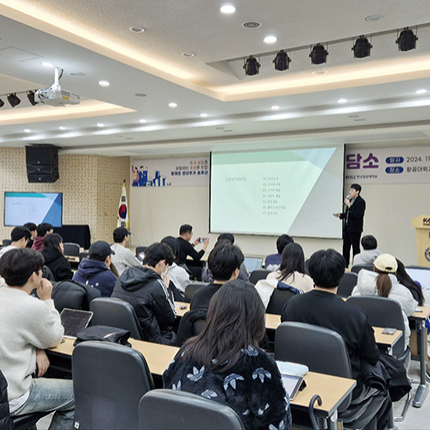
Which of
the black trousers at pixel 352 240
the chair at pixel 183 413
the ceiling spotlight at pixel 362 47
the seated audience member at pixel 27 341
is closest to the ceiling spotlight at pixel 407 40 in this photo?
the ceiling spotlight at pixel 362 47

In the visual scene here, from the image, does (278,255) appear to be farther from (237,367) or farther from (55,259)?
(237,367)

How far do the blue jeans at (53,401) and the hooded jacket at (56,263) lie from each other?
2526 millimetres

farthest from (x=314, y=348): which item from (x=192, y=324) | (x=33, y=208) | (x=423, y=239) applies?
(x=33, y=208)

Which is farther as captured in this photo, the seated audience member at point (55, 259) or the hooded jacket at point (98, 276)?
the seated audience member at point (55, 259)

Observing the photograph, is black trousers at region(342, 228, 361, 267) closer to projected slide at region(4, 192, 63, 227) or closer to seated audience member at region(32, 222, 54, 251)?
seated audience member at region(32, 222, 54, 251)

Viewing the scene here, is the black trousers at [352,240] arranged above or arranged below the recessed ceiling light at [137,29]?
below

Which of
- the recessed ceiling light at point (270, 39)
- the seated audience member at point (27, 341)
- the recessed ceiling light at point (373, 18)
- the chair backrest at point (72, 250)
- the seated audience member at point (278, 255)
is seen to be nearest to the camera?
the seated audience member at point (27, 341)

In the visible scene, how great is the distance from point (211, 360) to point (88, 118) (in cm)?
702

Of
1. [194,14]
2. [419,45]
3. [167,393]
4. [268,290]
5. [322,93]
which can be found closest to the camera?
[167,393]

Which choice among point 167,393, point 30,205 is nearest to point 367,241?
point 167,393

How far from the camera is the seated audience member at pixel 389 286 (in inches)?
137

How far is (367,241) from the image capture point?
5098mm

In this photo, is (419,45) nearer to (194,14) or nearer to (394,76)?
(394,76)

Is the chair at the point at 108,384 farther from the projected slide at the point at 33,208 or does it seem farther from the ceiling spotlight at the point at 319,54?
the projected slide at the point at 33,208
